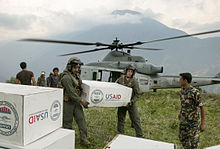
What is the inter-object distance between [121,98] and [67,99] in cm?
122

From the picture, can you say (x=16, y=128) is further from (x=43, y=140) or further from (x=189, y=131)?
(x=189, y=131)

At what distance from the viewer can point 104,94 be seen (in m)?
3.34

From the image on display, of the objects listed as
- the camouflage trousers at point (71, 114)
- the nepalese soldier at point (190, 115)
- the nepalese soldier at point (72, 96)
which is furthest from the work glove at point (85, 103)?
the nepalese soldier at point (190, 115)

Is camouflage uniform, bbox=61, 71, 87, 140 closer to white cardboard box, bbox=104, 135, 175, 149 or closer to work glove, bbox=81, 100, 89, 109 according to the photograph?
work glove, bbox=81, 100, 89, 109

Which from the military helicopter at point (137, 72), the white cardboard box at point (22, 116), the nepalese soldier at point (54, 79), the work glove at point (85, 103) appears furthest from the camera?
the military helicopter at point (137, 72)

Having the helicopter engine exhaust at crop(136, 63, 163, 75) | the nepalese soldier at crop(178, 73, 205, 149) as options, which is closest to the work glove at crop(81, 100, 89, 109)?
the nepalese soldier at crop(178, 73, 205, 149)

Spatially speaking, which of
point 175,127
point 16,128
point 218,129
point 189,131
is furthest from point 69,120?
point 218,129

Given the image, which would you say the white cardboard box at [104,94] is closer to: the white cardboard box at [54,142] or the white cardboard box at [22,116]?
the white cardboard box at [54,142]

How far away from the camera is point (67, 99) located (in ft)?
11.0

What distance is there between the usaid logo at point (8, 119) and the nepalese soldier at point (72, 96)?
5.23 feet

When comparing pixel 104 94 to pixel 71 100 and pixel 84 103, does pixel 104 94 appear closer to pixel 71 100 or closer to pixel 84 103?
pixel 84 103

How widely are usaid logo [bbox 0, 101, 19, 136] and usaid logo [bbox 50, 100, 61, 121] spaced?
450 millimetres

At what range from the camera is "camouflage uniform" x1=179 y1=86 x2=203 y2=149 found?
2729 millimetres

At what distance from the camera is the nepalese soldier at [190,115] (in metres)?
2.72
